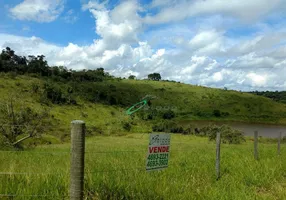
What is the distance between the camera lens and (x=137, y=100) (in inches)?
A: 3617

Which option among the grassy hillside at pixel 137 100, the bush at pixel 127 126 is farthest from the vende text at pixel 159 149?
the bush at pixel 127 126

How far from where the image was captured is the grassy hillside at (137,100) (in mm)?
Answer: 57375

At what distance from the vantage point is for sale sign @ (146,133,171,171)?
20.3 ft

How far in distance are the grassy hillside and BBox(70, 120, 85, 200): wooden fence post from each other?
1472 inches

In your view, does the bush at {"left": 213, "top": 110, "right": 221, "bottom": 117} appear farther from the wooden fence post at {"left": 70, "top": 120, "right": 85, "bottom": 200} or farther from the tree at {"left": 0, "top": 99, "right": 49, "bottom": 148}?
the wooden fence post at {"left": 70, "top": 120, "right": 85, "bottom": 200}

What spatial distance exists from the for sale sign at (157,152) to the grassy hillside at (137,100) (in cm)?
3544

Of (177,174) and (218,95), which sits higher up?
(218,95)

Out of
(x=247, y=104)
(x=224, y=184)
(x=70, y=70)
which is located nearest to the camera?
(x=224, y=184)

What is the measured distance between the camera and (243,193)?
20.7ft

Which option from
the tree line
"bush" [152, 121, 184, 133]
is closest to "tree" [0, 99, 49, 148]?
"bush" [152, 121, 184, 133]

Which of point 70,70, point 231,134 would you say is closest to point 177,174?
point 231,134

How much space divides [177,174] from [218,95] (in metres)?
106

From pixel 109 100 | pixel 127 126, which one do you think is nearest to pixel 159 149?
pixel 127 126

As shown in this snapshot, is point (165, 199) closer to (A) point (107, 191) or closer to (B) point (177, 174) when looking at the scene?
(A) point (107, 191)
